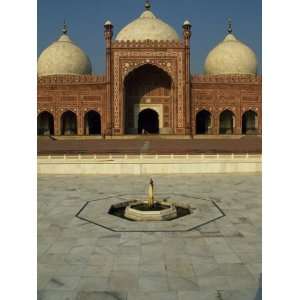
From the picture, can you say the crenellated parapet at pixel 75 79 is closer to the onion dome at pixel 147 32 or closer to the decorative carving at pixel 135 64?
the decorative carving at pixel 135 64

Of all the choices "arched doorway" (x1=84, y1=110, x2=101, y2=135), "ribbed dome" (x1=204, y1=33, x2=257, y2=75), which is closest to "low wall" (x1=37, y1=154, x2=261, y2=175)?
"arched doorway" (x1=84, y1=110, x2=101, y2=135)

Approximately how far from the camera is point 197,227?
5152 millimetres

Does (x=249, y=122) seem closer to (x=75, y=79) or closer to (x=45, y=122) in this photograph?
(x=75, y=79)

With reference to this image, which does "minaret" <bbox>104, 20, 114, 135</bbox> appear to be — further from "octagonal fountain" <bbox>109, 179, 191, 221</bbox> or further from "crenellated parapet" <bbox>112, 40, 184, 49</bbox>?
"octagonal fountain" <bbox>109, 179, 191, 221</bbox>

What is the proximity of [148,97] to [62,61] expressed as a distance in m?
7.27

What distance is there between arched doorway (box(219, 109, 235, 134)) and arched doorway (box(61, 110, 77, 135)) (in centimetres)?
1028

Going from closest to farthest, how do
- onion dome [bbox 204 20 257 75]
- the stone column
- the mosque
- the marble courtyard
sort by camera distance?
the marble courtyard → the mosque → the stone column → onion dome [bbox 204 20 257 75]

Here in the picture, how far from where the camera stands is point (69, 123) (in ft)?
82.6

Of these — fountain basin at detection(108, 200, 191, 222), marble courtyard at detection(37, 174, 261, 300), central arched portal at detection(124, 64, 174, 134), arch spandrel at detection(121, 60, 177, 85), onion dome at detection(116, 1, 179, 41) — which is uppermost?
onion dome at detection(116, 1, 179, 41)

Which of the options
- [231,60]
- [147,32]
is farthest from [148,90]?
[231,60]

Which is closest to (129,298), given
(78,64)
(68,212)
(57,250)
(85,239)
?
(57,250)

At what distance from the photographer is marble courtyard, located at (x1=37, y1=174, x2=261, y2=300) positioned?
3.01 m
